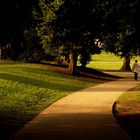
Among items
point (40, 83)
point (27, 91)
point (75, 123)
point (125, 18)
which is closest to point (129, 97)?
point (27, 91)

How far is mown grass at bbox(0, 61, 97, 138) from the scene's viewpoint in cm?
1576

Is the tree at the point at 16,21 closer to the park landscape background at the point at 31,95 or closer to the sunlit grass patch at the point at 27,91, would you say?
the park landscape background at the point at 31,95

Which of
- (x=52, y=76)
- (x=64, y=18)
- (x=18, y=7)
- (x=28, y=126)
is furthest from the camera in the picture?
(x=52, y=76)

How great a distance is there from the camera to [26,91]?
22.7 metres

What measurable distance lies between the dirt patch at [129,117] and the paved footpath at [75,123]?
10.2 inches

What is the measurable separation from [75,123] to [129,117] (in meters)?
2.85

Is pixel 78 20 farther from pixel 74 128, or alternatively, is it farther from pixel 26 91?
pixel 26 91

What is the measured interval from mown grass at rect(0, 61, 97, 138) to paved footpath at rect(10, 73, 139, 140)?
2.06ft

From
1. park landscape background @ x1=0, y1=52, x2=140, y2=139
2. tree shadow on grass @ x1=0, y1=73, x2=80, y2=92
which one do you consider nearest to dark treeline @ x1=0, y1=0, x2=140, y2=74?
park landscape background @ x1=0, y1=52, x2=140, y2=139

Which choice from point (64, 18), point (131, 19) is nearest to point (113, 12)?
point (131, 19)

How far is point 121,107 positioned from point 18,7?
27.4 ft

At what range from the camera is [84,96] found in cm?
2161

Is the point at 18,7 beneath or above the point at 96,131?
above

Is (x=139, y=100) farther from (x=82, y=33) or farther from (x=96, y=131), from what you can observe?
(x=96, y=131)
